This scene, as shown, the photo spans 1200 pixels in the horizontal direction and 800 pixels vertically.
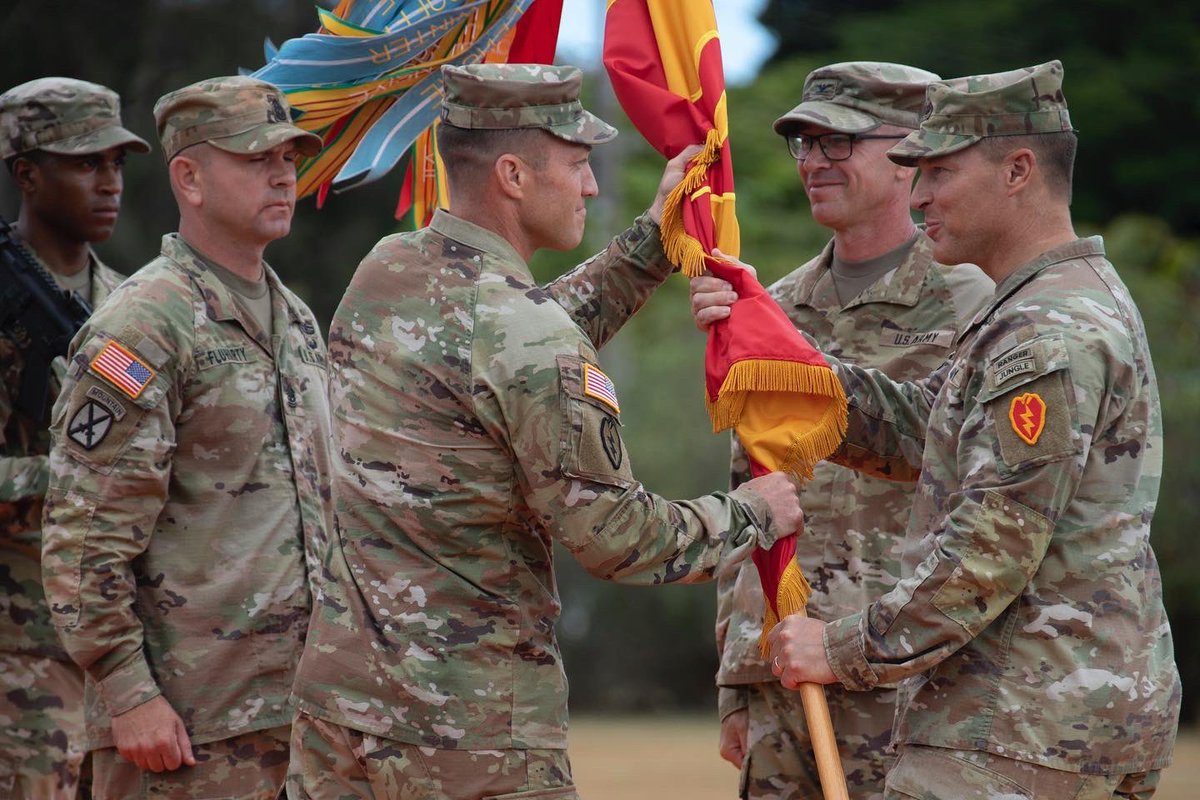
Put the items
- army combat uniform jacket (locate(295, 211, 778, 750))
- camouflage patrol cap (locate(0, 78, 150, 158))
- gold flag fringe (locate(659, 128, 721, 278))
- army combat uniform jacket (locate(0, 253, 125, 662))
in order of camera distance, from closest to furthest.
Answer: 1. army combat uniform jacket (locate(295, 211, 778, 750))
2. gold flag fringe (locate(659, 128, 721, 278))
3. army combat uniform jacket (locate(0, 253, 125, 662))
4. camouflage patrol cap (locate(0, 78, 150, 158))

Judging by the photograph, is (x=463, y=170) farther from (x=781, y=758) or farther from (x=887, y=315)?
(x=781, y=758)

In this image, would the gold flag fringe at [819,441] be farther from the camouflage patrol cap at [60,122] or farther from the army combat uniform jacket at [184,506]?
the camouflage patrol cap at [60,122]

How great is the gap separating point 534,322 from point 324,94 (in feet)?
5.86

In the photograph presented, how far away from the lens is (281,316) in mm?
4711

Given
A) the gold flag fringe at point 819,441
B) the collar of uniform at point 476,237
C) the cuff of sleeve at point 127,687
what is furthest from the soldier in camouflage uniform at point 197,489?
the gold flag fringe at point 819,441

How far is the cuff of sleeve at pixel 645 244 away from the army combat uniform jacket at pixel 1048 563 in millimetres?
1151

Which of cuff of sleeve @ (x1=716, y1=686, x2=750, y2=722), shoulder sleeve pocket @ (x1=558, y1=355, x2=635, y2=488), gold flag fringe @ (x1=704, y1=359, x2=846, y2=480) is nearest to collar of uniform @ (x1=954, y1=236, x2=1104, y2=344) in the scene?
gold flag fringe @ (x1=704, y1=359, x2=846, y2=480)

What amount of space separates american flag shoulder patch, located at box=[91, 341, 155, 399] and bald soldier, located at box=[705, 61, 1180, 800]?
6.23ft

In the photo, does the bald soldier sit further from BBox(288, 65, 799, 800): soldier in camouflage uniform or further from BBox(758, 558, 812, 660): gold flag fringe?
BBox(288, 65, 799, 800): soldier in camouflage uniform

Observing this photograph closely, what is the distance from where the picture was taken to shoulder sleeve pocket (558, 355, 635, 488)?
11.6 ft

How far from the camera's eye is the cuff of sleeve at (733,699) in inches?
187

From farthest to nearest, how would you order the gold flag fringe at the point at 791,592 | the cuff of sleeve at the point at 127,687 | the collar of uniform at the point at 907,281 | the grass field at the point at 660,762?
the grass field at the point at 660,762
the collar of uniform at the point at 907,281
the cuff of sleeve at the point at 127,687
the gold flag fringe at the point at 791,592

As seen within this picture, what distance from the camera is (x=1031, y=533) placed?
348cm

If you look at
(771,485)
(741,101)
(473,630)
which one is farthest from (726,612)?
(741,101)
